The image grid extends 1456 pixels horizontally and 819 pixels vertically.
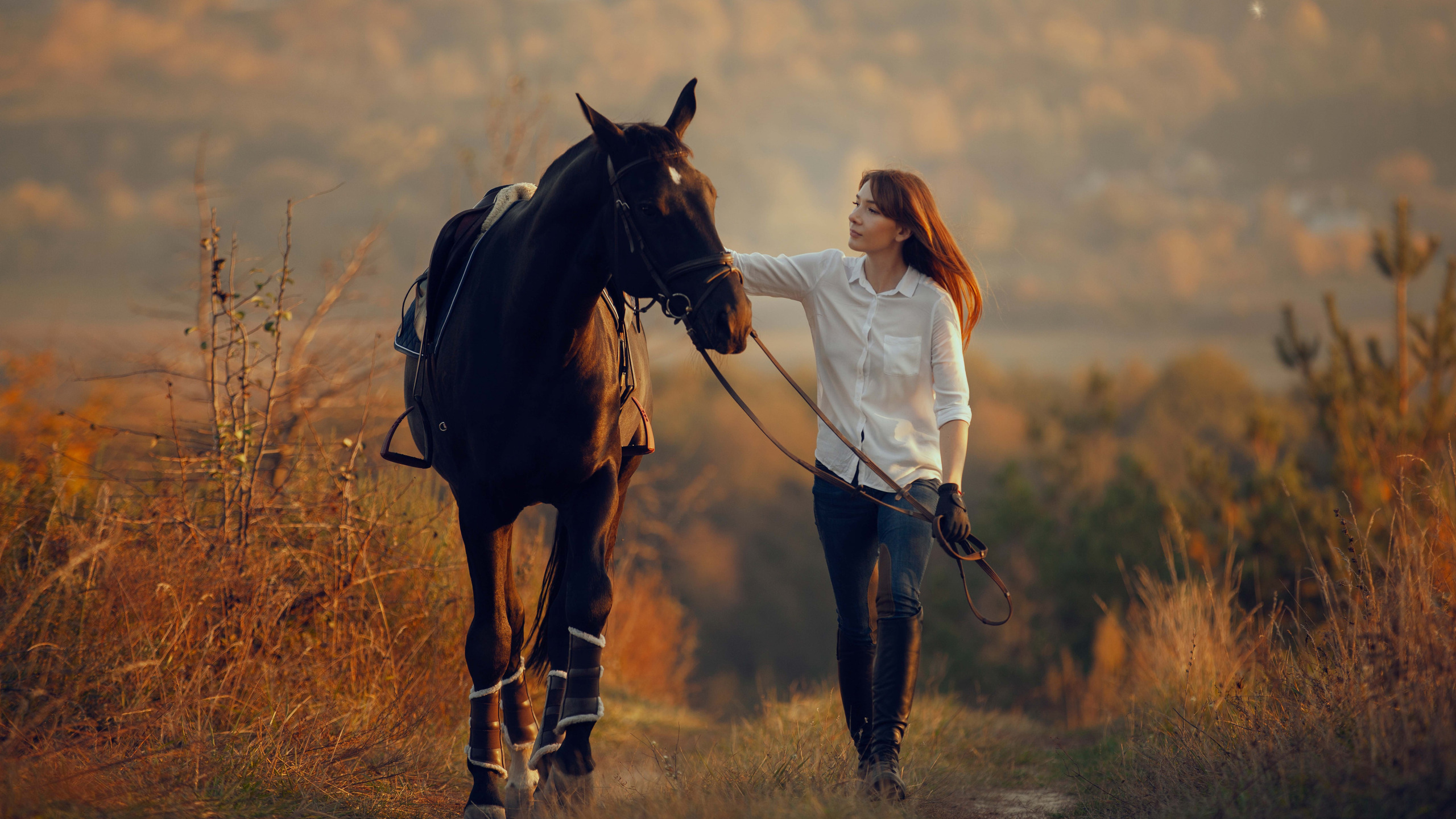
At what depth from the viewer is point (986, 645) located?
86.3ft

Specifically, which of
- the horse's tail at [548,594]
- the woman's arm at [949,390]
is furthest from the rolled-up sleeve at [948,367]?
the horse's tail at [548,594]

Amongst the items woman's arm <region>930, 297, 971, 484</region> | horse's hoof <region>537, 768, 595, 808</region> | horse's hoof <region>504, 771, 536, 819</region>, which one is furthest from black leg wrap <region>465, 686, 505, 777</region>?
woman's arm <region>930, 297, 971, 484</region>

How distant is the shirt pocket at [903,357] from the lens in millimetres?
3631

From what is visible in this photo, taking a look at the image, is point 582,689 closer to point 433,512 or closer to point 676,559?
point 433,512

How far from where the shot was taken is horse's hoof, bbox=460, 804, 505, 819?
352 cm

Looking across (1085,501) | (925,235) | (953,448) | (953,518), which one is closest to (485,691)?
(953,518)

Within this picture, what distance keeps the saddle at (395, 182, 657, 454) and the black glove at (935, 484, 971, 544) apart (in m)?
1.22

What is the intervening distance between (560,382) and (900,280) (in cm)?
137

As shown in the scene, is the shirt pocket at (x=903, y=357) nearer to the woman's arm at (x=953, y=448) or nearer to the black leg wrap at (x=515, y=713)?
the woman's arm at (x=953, y=448)

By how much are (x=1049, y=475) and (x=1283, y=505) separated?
13120 mm

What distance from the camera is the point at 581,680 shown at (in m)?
3.43

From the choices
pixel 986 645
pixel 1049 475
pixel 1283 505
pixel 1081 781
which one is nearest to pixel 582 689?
pixel 1081 781

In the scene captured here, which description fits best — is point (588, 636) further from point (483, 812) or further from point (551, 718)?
point (483, 812)

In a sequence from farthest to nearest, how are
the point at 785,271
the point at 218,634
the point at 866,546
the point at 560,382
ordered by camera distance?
the point at 218,634 < the point at 785,271 < the point at 866,546 < the point at 560,382
